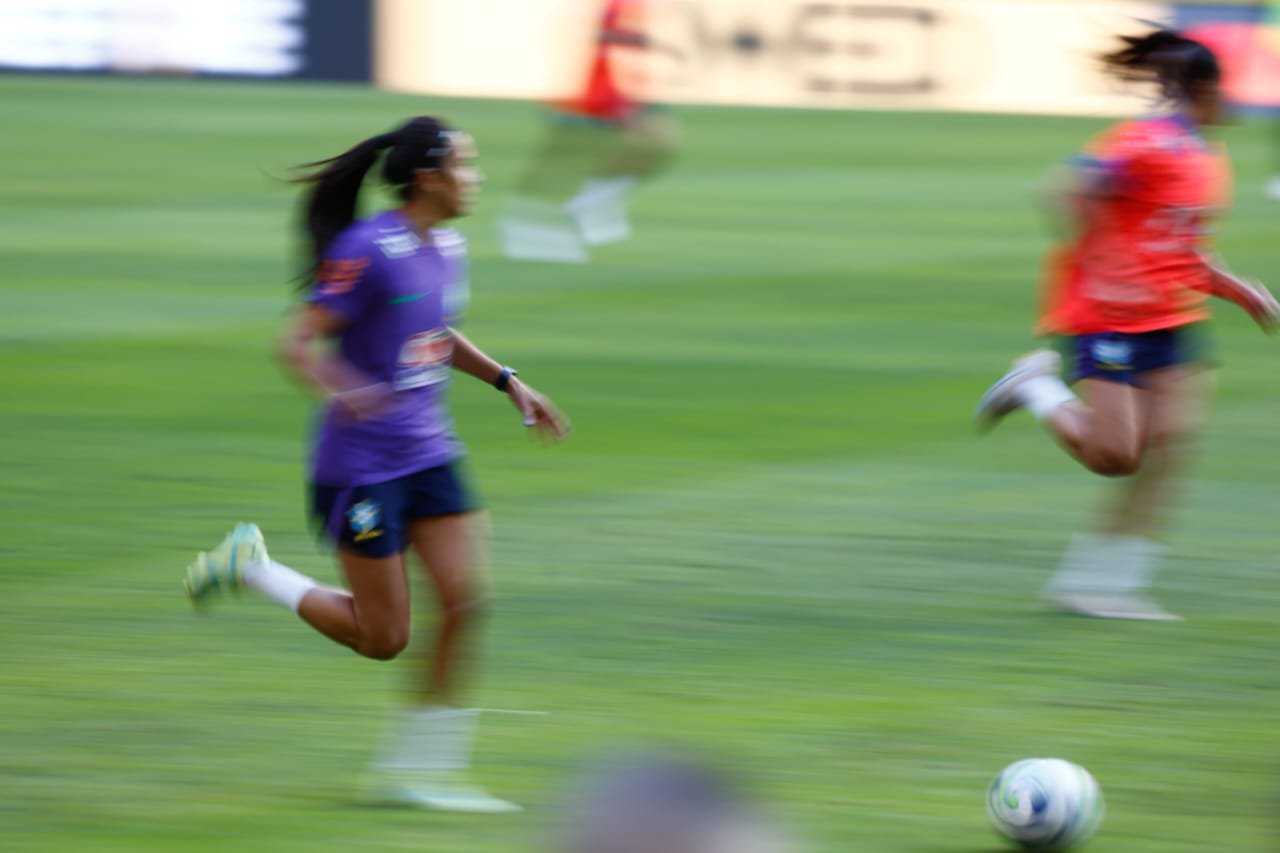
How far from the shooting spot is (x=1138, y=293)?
25.1 feet

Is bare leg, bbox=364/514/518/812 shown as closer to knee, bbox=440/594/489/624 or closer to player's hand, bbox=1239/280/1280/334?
knee, bbox=440/594/489/624

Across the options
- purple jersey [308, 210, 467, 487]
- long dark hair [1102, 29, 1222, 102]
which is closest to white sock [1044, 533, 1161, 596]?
long dark hair [1102, 29, 1222, 102]

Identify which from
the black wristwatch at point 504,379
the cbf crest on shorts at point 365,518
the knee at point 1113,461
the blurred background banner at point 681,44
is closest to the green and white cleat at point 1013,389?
the knee at point 1113,461

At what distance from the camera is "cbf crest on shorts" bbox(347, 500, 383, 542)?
220 inches

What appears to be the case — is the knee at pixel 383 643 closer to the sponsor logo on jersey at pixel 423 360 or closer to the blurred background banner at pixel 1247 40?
the sponsor logo on jersey at pixel 423 360

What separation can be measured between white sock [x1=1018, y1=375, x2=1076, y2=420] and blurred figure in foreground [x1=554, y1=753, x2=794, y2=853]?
5.87 metres

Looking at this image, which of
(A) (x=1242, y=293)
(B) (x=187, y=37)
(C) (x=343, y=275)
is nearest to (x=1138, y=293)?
(A) (x=1242, y=293)

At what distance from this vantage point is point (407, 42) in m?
34.5

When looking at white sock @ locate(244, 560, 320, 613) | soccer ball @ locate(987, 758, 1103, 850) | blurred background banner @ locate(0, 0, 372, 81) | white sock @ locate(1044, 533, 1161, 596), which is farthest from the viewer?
blurred background banner @ locate(0, 0, 372, 81)

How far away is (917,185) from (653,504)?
1371 cm

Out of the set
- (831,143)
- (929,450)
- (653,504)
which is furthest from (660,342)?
(831,143)

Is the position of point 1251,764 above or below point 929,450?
above

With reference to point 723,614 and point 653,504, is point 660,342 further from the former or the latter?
point 723,614

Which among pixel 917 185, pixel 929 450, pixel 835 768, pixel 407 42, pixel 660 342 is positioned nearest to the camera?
pixel 835 768
